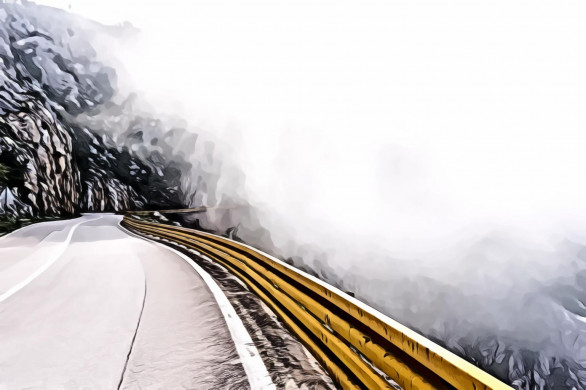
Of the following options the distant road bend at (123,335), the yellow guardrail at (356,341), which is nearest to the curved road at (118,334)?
the distant road bend at (123,335)

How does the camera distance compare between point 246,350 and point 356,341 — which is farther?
point 246,350

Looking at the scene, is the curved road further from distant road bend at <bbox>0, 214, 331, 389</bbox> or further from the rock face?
the rock face

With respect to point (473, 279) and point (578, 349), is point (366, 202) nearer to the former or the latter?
point (578, 349)

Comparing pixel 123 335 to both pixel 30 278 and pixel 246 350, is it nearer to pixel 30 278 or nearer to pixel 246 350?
pixel 246 350

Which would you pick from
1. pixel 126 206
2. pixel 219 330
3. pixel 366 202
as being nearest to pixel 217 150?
pixel 126 206

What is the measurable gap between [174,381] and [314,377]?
119cm

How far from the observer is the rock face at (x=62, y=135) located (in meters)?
35.8

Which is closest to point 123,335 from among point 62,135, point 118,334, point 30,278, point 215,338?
point 118,334

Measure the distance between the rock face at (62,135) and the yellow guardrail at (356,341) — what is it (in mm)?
31350

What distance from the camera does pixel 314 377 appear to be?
341 cm

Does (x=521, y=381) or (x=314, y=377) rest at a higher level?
(x=314, y=377)

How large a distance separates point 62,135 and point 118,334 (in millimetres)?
48957

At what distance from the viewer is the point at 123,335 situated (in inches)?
181

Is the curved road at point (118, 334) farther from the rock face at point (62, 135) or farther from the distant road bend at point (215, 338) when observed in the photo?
the rock face at point (62, 135)
